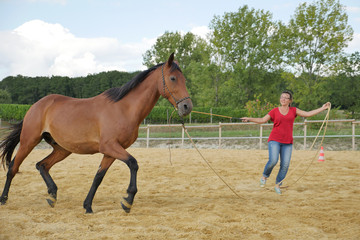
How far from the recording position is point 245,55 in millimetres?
31703

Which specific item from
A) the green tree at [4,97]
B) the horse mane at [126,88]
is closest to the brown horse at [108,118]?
the horse mane at [126,88]

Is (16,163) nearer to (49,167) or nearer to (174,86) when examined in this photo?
(49,167)

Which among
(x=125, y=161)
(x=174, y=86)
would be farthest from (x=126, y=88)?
(x=125, y=161)

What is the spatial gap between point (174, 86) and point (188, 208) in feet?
5.61

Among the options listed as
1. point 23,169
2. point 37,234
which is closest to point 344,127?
point 23,169

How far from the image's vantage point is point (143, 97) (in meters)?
4.15

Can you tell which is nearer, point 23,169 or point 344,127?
point 23,169

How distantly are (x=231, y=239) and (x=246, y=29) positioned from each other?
3042 centimetres

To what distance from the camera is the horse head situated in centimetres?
393

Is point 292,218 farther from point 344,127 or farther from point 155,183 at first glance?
point 344,127

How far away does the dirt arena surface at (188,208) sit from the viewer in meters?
3.21

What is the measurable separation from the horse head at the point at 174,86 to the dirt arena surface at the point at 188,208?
1426 mm

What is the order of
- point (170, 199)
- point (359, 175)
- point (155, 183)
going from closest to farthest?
point (170, 199) → point (155, 183) → point (359, 175)

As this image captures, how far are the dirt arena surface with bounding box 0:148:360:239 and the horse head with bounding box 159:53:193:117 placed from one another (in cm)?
143
